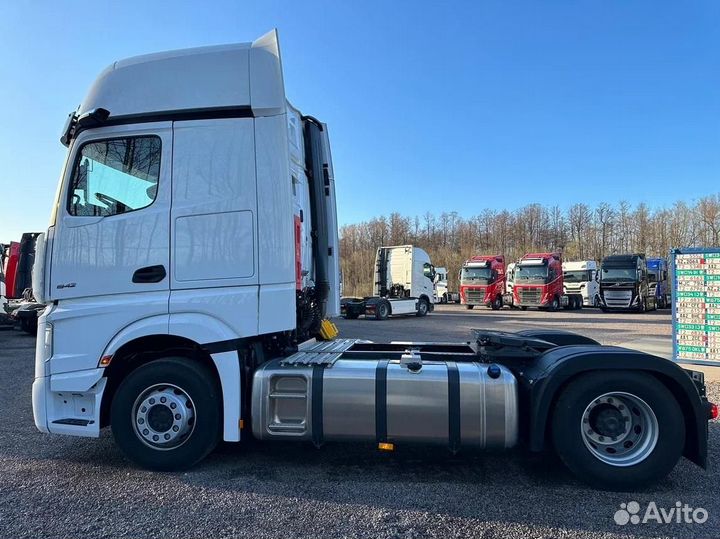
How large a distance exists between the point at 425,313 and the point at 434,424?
2368 centimetres

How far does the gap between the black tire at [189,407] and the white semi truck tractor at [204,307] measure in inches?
0.5

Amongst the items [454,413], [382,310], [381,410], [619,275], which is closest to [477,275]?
[619,275]

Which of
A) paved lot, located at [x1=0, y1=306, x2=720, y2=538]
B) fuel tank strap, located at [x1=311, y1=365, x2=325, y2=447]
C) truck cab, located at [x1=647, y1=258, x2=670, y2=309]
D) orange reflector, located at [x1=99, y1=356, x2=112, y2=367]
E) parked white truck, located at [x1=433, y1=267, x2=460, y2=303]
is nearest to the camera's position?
paved lot, located at [x1=0, y1=306, x2=720, y2=538]

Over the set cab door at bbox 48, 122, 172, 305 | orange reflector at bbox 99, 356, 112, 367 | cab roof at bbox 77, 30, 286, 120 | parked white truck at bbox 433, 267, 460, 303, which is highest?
cab roof at bbox 77, 30, 286, 120

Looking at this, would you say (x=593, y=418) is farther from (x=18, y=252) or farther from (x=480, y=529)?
(x=18, y=252)

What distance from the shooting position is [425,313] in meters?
27.4

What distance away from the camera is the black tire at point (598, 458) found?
12.5 feet

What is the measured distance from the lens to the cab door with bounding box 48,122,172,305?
165 inches

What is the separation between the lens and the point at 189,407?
4.21 metres

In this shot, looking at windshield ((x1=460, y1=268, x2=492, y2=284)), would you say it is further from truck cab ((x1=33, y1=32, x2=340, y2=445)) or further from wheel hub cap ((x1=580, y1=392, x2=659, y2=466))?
truck cab ((x1=33, y1=32, x2=340, y2=445))

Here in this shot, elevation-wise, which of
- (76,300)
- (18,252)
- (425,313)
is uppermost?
(18,252)

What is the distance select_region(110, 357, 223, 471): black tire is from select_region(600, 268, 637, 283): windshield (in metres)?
30.1

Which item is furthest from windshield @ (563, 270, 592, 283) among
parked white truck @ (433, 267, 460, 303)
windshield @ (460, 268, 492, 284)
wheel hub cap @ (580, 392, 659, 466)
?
wheel hub cap @ (580, 392, 659, 466)

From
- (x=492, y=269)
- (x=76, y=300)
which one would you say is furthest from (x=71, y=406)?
Result: (x=492, y=269)
